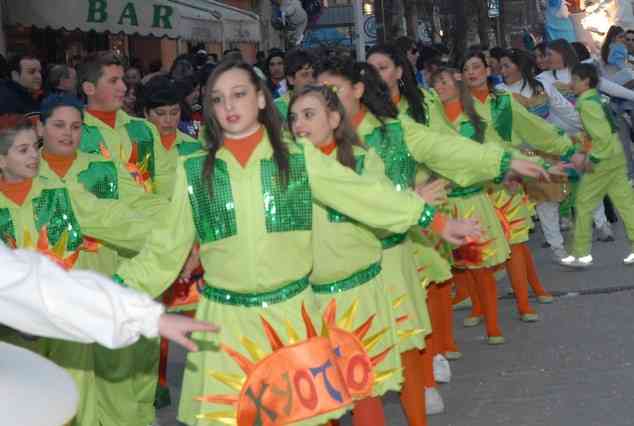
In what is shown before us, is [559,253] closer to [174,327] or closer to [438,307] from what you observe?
[438,307]

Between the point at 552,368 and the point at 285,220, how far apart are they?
11.5 ft

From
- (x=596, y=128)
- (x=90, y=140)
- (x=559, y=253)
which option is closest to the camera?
(x=90, y=140)

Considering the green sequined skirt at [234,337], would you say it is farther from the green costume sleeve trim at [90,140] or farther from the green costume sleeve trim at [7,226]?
the green costume sleeve trim at [90,140]

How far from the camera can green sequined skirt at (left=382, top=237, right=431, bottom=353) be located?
6969 mm

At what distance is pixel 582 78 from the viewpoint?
11.8 metres

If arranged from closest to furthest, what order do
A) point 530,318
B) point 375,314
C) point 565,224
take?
point 375,314 → point 530,318 → point 565,224

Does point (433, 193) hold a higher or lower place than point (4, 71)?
lower

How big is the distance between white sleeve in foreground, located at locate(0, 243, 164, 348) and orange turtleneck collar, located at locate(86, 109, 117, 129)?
194 inches

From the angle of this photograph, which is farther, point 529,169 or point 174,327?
point 529,169

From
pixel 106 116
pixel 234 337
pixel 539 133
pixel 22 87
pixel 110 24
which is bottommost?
pixel 234 337

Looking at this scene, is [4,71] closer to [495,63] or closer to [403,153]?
[403,153]

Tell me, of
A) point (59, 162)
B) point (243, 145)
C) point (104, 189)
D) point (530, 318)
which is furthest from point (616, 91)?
point (243, 145)

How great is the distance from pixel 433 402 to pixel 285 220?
2.52 meters

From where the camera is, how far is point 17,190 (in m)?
6.62
